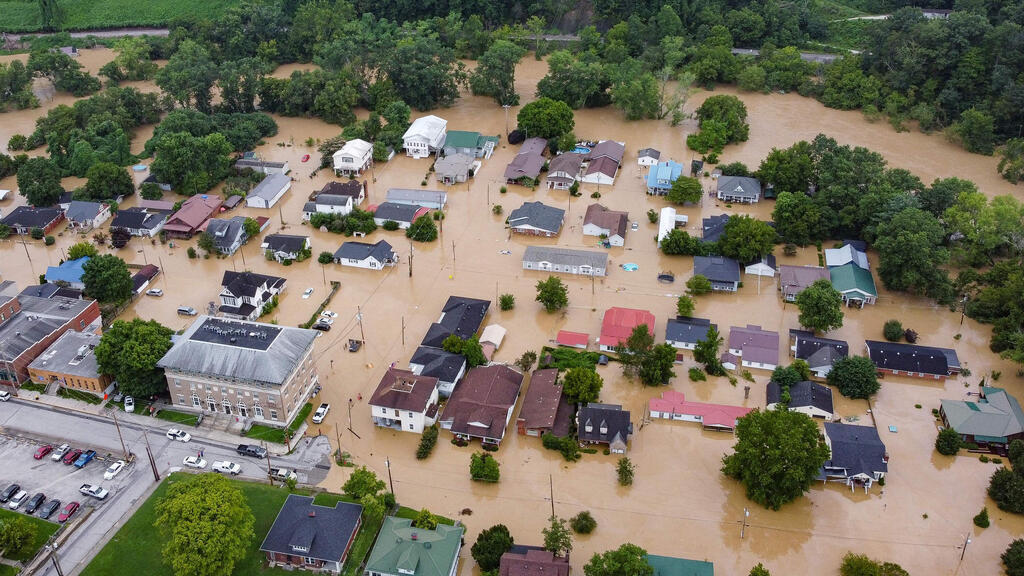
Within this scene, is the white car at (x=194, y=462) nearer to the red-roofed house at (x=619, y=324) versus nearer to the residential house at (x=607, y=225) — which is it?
the red-roofed house at (x=619, y=324)

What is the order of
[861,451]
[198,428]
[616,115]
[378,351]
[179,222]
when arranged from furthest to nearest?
1. [616,115]
2. [179,222]
3. [378,351]
4. [198,428]
5. [861,451]

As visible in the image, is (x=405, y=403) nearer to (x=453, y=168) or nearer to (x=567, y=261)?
(x=567, y=261)

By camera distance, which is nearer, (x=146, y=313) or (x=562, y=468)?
(x=562, y=468)

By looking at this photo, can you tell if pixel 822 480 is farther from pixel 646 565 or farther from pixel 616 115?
pixel 616 115

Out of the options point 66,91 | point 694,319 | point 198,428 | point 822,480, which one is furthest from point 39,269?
point 822,480

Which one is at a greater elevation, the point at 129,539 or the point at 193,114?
the point at 193,114

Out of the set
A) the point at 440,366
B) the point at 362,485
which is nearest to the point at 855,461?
the point at 440,366
